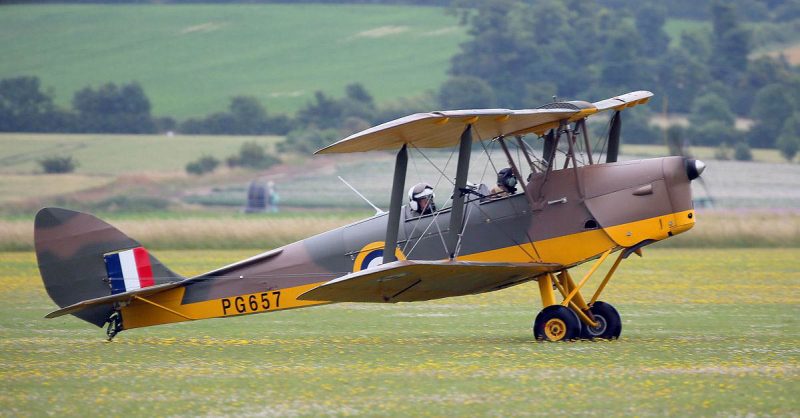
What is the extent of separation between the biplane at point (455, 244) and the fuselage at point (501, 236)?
0.01m

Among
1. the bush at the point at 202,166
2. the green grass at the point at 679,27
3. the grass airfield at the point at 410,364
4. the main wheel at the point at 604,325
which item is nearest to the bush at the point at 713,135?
the bush at the point at 202,166

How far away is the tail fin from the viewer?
1368 centimetres

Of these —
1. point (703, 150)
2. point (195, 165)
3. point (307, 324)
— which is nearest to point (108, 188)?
point (195, 165)

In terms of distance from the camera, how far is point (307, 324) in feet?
55.1

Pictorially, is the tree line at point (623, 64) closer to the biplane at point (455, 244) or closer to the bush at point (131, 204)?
the bush at point (131, 204)

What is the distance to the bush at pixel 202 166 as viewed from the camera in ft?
172

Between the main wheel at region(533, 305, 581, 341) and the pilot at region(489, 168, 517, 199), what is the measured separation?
1425 millimetres

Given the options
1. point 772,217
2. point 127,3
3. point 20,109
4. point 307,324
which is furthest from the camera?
point 127,3

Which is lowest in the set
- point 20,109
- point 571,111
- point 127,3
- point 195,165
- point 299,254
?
point 299,254

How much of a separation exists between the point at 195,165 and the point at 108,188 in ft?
14.7

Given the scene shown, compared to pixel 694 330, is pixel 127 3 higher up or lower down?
higher up

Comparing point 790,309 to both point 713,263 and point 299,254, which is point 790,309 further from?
point 713,263

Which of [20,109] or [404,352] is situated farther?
[20,109]

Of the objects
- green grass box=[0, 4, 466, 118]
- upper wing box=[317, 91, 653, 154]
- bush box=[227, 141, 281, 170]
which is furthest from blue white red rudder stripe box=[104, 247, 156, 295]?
green grass box=[0, 4, 466, 118]
